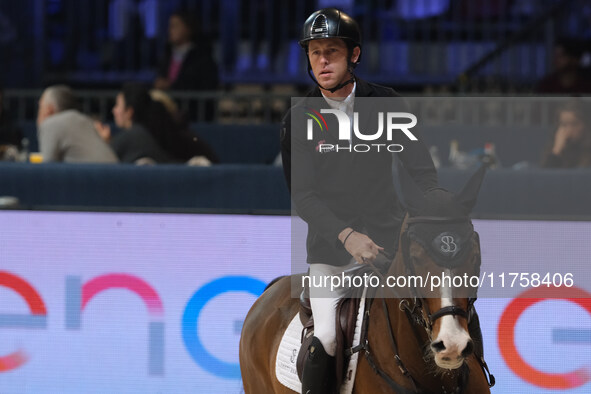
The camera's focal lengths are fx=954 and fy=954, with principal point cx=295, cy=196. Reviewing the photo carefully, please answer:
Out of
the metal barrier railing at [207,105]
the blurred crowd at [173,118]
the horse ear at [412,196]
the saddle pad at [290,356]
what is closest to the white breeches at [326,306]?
the saddle pad at [290,356]

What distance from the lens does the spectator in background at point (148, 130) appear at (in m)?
7.84

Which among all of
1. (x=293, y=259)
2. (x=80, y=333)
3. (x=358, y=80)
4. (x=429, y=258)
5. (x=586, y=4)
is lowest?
(x=80, y=333)

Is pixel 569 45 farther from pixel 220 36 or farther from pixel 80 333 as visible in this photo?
pixel 80 333

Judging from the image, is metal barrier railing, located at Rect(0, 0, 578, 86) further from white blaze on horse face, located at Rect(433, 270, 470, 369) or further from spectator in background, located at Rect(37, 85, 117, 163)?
white blaze on horse face, located at Rect(433, 270, 470, 369)

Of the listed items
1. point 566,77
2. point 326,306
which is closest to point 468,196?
point 326,306

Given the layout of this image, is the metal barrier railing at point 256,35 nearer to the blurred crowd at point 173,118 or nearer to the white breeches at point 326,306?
the blurred crowd at point 173,118

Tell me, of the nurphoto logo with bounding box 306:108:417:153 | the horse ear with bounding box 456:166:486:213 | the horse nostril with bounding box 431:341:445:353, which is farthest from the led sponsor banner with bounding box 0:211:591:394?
the horse nostril with bounding box 431:341:445:353

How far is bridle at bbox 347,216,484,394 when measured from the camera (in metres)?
3.02

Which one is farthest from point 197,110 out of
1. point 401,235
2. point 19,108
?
point 401,235

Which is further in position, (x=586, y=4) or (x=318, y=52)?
(x=586, y=4)

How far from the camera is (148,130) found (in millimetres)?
7941

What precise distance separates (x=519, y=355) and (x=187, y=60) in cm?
609

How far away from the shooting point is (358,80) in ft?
12.1

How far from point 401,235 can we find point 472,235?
252 mm
